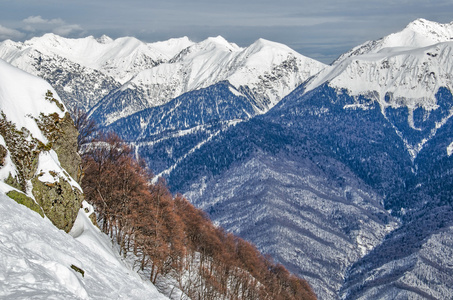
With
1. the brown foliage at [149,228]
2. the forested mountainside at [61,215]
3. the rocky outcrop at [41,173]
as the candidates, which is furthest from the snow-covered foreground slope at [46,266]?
the brown foliage at [149,228]

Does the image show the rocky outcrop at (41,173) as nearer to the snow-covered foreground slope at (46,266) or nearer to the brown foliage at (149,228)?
the snow-covered foreground slope at (46,266)

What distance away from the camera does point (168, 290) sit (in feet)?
202

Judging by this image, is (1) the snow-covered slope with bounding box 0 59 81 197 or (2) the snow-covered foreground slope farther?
(1) the snow-covered slope with bounding box 0 59 81 197

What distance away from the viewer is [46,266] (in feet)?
83.3

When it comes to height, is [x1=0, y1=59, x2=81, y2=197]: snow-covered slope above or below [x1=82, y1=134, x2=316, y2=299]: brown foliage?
above

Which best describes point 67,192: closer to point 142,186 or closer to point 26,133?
point 26,133

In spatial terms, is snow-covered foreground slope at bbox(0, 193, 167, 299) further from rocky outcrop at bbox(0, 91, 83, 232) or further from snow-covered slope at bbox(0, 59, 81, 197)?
snow-covered slope at bbox(0, 59, 81, 197)

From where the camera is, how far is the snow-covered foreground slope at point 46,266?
22237mm

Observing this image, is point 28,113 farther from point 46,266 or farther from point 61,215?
point 46,266

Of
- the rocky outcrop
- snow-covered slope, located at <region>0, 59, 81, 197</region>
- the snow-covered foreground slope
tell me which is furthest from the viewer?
snow-covered slope, located at <region>0, 59, 81, 197</region>

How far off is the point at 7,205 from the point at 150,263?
31.5 metres

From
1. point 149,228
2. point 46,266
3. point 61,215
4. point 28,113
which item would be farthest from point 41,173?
point 149,228

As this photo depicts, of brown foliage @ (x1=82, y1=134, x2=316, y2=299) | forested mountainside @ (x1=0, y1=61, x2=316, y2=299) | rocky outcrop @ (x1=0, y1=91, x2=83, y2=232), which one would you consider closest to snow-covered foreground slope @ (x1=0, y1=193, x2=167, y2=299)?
forested mountainside @ (x1=0, y1=61, x2=316, y2=299)

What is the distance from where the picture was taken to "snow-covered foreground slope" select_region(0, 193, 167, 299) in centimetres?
2224
